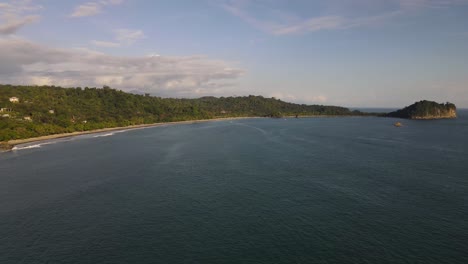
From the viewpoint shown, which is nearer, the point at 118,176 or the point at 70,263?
the point at 70,263

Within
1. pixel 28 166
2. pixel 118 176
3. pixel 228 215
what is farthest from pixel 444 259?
pixel 28 166

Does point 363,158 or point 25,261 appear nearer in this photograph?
point 25,261

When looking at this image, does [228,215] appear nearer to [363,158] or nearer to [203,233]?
[203,233]

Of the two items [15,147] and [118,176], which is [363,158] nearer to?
[118,176]

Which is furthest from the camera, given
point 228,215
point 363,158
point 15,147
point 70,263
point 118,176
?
point 15,147

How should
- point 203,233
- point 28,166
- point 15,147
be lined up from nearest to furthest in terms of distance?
point 203,233
point 28,166
point 15,147

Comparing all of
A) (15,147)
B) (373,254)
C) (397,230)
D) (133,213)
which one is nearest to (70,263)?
(133,213)
